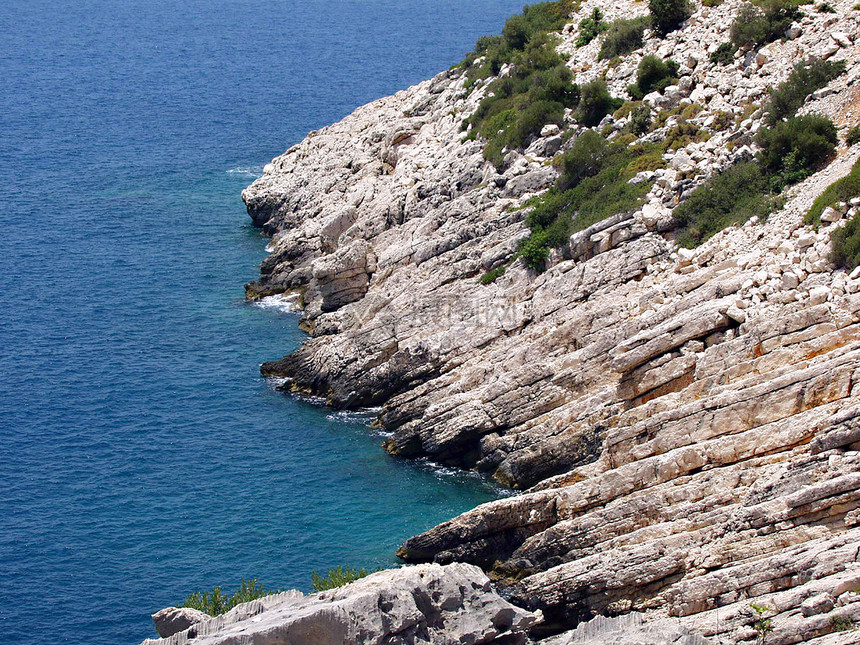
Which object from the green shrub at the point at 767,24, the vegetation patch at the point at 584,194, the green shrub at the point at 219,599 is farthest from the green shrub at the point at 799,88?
the green shrub at the point at 219,599

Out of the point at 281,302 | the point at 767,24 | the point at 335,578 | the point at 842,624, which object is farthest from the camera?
the point at 281,302

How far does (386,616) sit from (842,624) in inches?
597

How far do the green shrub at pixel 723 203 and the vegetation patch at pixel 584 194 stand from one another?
12.6ft

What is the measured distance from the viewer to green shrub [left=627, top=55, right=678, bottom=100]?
72.1m

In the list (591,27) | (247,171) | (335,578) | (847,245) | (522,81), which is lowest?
(335,578)

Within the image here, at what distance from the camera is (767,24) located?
224ft

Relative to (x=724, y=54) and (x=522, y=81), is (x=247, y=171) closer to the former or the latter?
(x=522, y=81)

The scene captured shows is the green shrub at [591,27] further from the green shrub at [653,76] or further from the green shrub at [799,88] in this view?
the green shrub at [799,88]

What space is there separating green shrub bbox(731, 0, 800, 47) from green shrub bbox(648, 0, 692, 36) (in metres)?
7.86

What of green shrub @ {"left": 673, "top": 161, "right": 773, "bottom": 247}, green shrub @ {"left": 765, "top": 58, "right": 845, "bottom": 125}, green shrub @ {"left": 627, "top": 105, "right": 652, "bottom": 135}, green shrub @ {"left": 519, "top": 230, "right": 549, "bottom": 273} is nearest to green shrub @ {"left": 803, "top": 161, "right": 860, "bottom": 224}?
green shrub @ {"left": 673, "top": 161, "right": 773, "bottom": 247}

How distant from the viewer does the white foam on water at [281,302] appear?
8369 cm

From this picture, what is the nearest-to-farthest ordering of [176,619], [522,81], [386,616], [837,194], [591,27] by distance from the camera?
[386,616] < [176,619] < [837,194] < [522,81] < [591,27]

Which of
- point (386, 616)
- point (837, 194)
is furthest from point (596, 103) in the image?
point (386, 616)

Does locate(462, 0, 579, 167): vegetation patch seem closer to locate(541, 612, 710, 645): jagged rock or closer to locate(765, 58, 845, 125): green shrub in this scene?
locate(765, 58, 845, 125): green shrub
